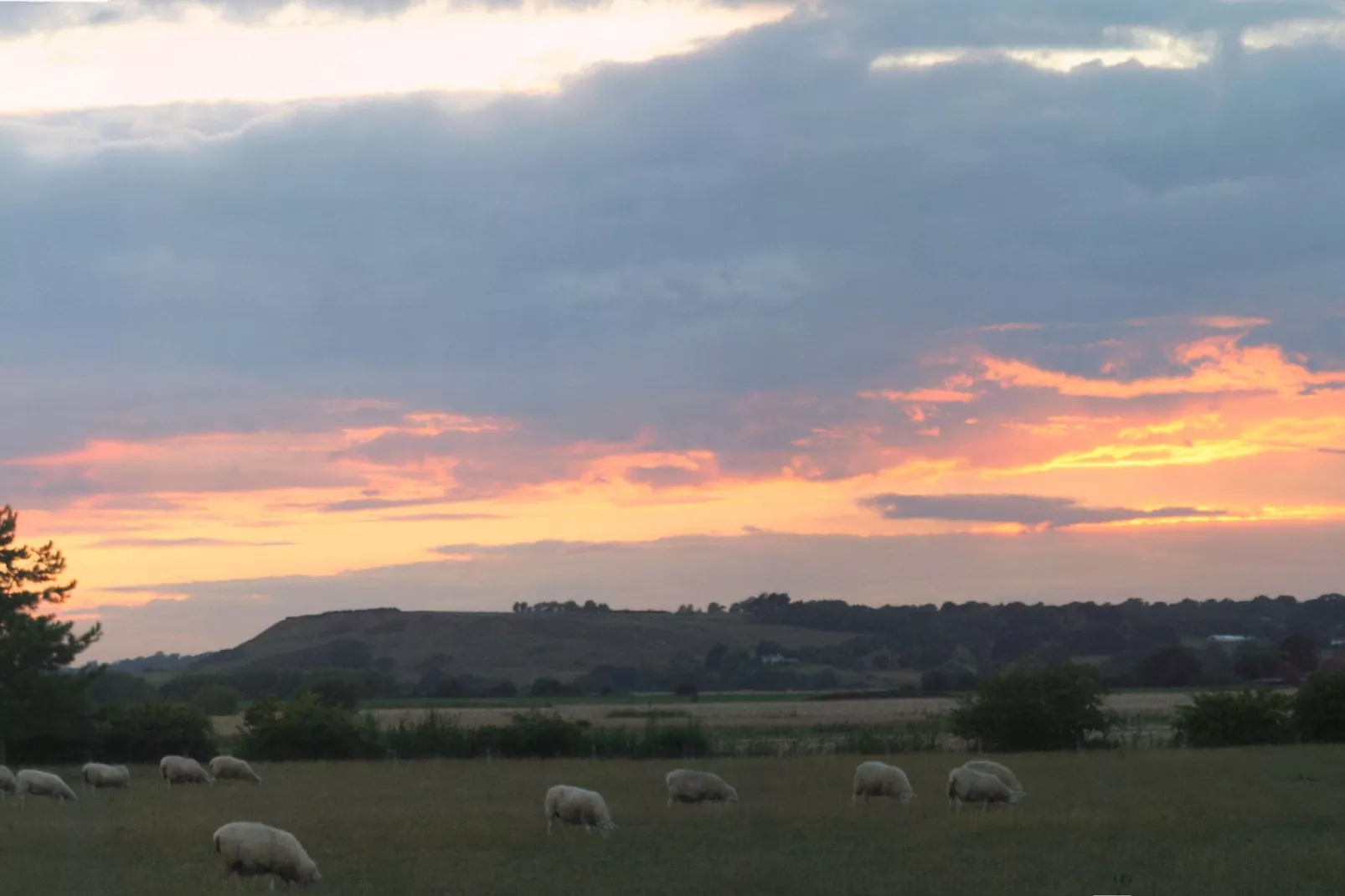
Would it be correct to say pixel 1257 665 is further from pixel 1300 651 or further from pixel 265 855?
pixel 265 855

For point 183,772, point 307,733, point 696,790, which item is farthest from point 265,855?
point 307,733

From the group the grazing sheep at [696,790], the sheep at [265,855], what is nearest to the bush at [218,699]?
the grazing sheep at [696,790]

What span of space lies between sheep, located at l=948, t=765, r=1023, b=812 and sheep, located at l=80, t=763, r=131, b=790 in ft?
80.5

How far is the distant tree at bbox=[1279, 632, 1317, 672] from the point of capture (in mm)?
125938

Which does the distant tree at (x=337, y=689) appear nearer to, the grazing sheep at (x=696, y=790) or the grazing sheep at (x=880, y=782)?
the grazing sheep at (x=696, y=790)

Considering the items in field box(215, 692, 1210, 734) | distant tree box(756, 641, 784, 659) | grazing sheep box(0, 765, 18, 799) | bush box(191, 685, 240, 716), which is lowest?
field box(215, 692, 1210, 734)

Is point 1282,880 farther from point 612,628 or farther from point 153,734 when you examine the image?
point 612,628

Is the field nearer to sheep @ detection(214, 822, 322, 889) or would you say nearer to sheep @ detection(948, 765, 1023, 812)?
sheep @ detection(948, 765, 1023, 812)

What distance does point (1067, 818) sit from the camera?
28250mm

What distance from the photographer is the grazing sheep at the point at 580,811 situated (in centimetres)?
2812

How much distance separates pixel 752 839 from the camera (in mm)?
26297

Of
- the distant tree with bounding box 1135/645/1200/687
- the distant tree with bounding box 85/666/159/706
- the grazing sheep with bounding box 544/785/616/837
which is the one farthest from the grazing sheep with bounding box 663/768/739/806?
the distant tree with bounding box 1135/645/1200/687

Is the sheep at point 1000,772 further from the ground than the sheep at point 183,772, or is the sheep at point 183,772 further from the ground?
the sheep at point 1000,772

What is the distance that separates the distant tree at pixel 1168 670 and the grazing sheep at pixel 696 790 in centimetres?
10132
